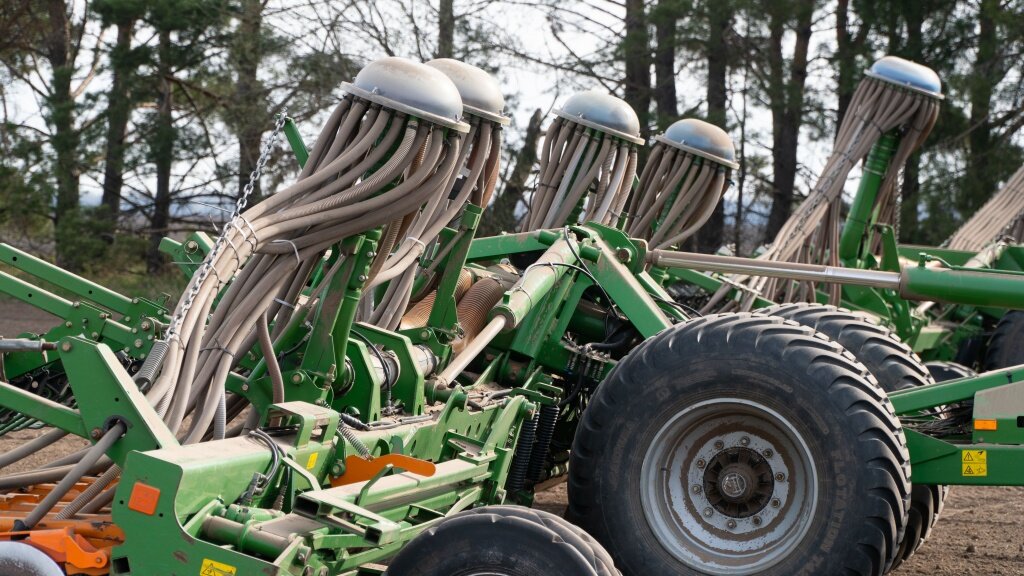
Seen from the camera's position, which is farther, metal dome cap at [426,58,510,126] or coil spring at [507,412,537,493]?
metal dome cap at [426,58,510,126]

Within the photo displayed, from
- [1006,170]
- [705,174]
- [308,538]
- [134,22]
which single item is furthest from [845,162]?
[134,22]

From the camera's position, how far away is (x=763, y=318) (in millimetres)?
4730

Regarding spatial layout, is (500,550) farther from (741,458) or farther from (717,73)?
(717,73)

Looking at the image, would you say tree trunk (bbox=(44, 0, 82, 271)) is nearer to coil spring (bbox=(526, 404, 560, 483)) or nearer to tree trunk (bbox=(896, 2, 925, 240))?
tree trunk (bbox=(896, 2, 925, 240))

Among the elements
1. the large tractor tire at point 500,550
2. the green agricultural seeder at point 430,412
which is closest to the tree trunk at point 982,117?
the green agricultural seeder at point 430,412

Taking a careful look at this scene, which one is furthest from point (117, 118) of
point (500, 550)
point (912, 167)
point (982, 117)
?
point (500, 550)

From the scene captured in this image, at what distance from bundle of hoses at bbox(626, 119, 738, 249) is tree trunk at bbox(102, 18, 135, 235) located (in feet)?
28.9

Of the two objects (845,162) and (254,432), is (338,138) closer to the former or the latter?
(254,432)

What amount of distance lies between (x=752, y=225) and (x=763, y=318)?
39.5 ft

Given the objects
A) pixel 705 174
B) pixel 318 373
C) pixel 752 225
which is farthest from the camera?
pixel 752 225

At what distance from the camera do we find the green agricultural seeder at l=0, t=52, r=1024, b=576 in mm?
3400

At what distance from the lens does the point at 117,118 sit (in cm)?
1502

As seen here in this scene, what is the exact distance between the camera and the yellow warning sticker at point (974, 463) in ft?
15.0

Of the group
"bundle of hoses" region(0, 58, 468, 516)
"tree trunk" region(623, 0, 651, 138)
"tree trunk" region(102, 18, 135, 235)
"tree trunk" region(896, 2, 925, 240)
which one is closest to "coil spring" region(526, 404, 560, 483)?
"bundle of hoses" region(0, 58, 468, 516)
